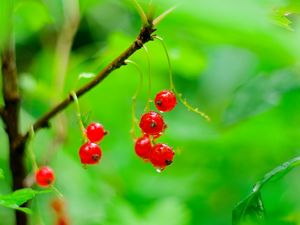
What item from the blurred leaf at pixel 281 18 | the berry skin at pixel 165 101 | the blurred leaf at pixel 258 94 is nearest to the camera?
the blurred leaf at pixel 281 18

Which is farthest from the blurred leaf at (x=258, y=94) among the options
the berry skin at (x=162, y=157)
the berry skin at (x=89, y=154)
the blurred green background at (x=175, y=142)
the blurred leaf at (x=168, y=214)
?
the berry skin at (x=89, y=154)

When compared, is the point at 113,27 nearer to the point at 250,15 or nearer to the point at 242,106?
the point at 242,106

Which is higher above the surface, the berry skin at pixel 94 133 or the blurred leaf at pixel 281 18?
the blurred leaf at pixel 281 18

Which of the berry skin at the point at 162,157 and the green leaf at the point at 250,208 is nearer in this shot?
the green leaf at the point at 250,208

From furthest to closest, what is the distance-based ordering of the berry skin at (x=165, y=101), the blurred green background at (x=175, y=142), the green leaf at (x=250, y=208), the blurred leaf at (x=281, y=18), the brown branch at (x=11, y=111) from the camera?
the blurred green background at (x=175, y=142) → the brown branch at (x=11, y=111) → the berry skin at (x=165, y=101) → the green leaf at (x=250, y=208) → the blurred leaf at (x=281, y=18)

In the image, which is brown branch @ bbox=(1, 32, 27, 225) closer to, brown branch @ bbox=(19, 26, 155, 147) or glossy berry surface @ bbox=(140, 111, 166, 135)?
brown branch @ bbox=(19, 26, 155, 147)

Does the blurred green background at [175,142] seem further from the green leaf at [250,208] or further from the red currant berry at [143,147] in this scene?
the green leaf at [250,208]

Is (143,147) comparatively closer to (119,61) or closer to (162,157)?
(162,157)

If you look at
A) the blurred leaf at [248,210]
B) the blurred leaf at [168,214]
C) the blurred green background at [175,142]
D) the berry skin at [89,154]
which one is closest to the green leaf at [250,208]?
the blurred leaf at [248,210]

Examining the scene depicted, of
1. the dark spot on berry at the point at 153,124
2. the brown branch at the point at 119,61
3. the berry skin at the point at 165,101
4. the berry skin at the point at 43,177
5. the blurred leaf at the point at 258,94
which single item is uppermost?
the brown branch at the point at 119,61

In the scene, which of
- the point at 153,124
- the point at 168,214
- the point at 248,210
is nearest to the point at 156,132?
the point at 153,124
